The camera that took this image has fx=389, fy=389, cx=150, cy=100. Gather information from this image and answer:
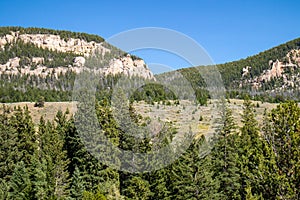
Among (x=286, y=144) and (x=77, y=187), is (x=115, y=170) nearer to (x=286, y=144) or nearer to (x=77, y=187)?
(x=77, y=187)

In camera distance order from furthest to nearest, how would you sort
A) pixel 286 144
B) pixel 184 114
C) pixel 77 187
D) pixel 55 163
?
1. pixel 184 114
2. pixel 55 163
3. pixel 77 187
4. pixel 286 144

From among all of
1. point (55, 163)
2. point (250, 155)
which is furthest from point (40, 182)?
point (250, 155)

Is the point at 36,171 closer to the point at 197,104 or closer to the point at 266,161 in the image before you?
the point at 266,161

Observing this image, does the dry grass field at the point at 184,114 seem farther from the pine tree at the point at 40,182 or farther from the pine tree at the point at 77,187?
the pine tree at the point at 77,187

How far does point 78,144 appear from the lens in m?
41.4

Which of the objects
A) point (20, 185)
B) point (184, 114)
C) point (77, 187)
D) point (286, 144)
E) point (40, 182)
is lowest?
point (20, 185)

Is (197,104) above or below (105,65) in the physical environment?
below

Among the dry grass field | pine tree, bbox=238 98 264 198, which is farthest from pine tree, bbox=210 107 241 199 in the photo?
the dry grass field

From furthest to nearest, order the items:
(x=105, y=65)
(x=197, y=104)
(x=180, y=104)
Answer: (x=105, y=65), (x=180, y=104), (x=197, y=104)

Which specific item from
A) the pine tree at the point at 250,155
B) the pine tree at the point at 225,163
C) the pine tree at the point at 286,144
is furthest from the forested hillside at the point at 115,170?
the pine tree at the point at 286,144

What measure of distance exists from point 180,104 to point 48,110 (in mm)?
34705

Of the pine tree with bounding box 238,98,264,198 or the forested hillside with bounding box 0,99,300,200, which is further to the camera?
the forested hillside with bounding box 0,99,300,200

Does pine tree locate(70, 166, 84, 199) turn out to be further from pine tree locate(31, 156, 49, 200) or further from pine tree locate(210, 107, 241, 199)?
pine tree locate(210, 107, 241, 199)

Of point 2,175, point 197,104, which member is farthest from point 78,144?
point 197,104
